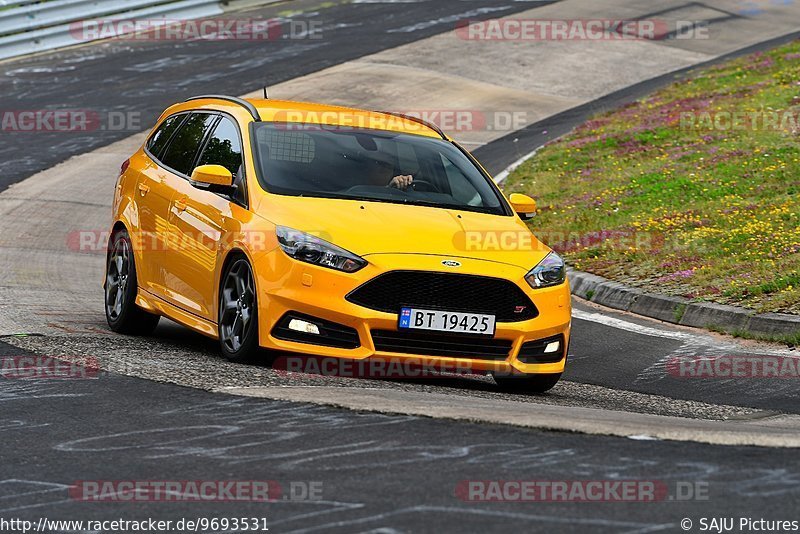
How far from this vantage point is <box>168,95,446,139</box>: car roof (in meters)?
10.1

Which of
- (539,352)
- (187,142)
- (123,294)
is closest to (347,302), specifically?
(539,352)

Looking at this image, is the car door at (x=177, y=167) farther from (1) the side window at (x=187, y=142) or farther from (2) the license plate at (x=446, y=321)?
(2) the license plate at (x=446, y=321)

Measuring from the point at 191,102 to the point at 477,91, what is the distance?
16.9m

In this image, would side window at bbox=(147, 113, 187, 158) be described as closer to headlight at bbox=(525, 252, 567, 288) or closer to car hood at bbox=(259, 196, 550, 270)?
car hood at bbox=(259, 196, 550, 270)

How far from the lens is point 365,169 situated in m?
9.61

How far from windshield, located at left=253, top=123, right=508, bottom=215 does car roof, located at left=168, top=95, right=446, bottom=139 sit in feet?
0.37

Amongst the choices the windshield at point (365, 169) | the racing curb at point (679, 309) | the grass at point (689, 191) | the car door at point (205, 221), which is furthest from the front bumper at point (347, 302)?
the grass at point (689, 191)

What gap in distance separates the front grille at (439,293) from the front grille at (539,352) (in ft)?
0.79

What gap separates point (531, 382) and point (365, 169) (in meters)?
1.81

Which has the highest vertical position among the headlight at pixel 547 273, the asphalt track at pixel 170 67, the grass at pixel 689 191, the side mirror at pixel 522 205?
the side mirror at pixel 522 205

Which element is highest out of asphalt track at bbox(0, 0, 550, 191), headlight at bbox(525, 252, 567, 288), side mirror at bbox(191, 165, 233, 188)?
side mirror at bbox(191, 165, 233, 188)

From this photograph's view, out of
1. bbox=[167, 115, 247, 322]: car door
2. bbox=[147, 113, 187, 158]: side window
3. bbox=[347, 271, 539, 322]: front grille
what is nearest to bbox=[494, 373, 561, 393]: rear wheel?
bbox=[347, 271, 539, 322]: front grille

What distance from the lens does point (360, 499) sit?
548 cm

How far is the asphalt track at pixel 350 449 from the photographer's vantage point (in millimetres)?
5348
